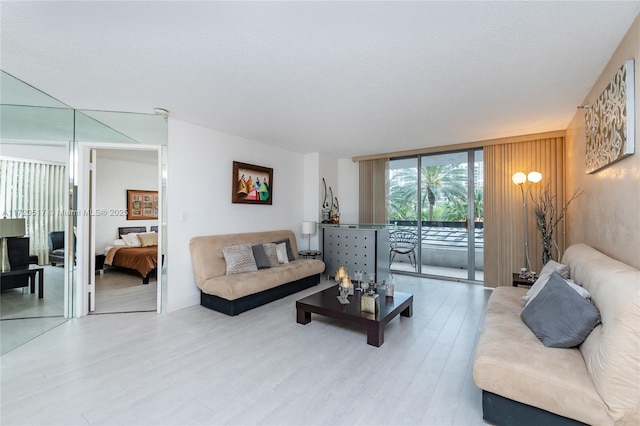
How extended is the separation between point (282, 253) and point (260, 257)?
478 mm

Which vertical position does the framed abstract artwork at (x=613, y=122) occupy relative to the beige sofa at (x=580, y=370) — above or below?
above

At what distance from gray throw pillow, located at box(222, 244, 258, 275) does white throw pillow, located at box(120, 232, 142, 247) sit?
10.2ft

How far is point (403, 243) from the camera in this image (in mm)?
5734

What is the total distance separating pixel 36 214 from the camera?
2938mm

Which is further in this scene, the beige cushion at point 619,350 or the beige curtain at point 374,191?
the beige curtain at point 374,191

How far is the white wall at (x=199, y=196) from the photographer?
3.64m

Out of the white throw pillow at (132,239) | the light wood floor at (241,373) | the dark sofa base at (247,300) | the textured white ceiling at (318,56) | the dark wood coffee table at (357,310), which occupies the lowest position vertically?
the light wood floor at (241,373)

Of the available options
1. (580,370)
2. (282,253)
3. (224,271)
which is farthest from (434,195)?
(580,370)

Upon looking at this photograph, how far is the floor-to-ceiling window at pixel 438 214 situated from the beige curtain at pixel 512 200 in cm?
25

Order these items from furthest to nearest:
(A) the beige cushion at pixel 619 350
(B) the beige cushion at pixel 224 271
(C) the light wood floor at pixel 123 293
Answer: (C) the light wood floor at pixel 123 293
(B) the beige cushion at pixel 224 271
(A) the beige cushion at pixel 619 350

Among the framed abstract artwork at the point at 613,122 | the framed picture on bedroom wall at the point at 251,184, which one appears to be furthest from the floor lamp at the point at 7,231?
the framed abstract artwork at the point at 613,122

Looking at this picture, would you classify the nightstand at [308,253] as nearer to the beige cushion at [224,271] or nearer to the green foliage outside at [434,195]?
the beige cushion at [224,271]

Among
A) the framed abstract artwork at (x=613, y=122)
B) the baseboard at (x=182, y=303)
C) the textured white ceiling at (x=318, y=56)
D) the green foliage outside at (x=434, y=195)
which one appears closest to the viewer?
the textured white ceiling at (x=318, y=56)

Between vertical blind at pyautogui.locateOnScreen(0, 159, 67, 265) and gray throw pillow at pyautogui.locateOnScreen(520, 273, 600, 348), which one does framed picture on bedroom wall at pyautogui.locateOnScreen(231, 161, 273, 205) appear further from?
gray throw pillow at pyautogui.locateOnScreen(520, 273, 600, 348)
